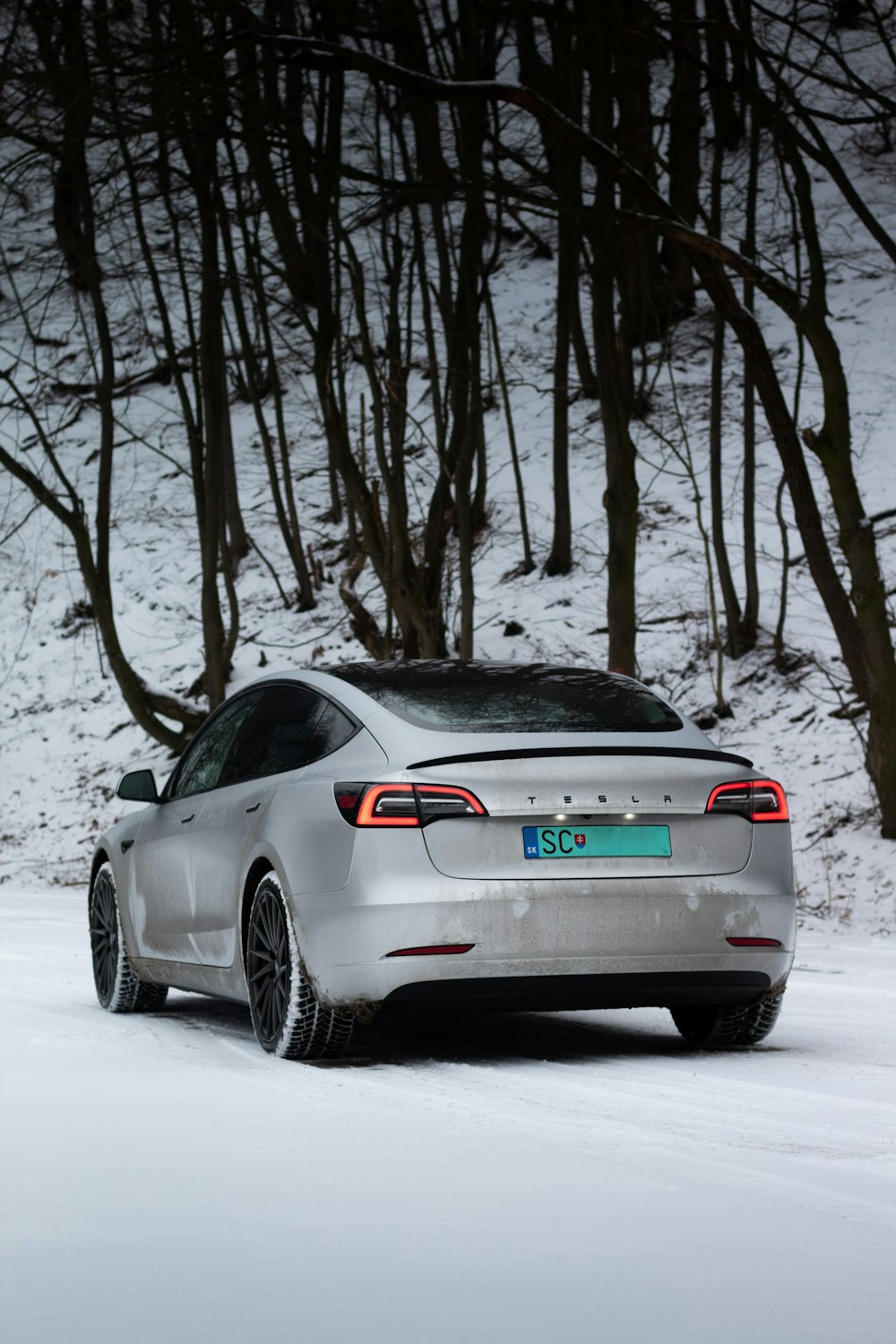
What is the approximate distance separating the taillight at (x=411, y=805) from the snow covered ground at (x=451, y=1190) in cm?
90

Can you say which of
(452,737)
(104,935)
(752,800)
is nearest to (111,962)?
(104,935)

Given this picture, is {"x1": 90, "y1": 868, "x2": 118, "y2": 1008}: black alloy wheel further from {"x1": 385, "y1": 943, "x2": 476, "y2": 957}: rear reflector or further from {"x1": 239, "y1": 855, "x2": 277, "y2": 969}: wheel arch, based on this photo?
{"x1": 385, "y1": 943, "x2": 476, "y2": 957}: rear reflector

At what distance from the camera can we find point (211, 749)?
311 inches

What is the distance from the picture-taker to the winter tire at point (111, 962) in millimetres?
8148

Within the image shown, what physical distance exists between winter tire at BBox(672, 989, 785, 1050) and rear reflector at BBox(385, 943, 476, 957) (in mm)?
Result: 1384

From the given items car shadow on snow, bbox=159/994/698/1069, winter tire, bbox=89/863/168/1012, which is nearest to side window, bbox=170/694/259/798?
winter tire, bbox=89/863/168/1012

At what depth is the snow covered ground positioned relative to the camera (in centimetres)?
301

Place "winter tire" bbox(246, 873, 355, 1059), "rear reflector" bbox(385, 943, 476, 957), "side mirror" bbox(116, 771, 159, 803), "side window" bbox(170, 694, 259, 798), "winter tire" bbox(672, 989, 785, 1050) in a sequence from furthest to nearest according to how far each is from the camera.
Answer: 1. "side mirror" bbox(116, 771, 159, 803)
2. "side window" bbox(170, 694, 259, 798)
3. "winter tire" bbox(672, 989, 785, 1050)
4. "winter tire" bbox(246, 873, 355, 1059)
5. "rear reflector" bbox(385, 943, 476, 957)

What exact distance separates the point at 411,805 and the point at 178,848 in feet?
6.46

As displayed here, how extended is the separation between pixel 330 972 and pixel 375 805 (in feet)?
2.01

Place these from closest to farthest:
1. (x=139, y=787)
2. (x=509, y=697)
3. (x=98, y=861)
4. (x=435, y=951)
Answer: (x=435, y=951), (x=509, y=697), (x=139, y=787), (x=98, y=861)

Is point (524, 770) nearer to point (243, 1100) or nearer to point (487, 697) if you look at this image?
point (487, 697)

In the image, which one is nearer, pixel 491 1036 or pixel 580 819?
pixel 580 819

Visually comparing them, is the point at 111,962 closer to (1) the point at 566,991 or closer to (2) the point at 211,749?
(2) the point at 211,749
